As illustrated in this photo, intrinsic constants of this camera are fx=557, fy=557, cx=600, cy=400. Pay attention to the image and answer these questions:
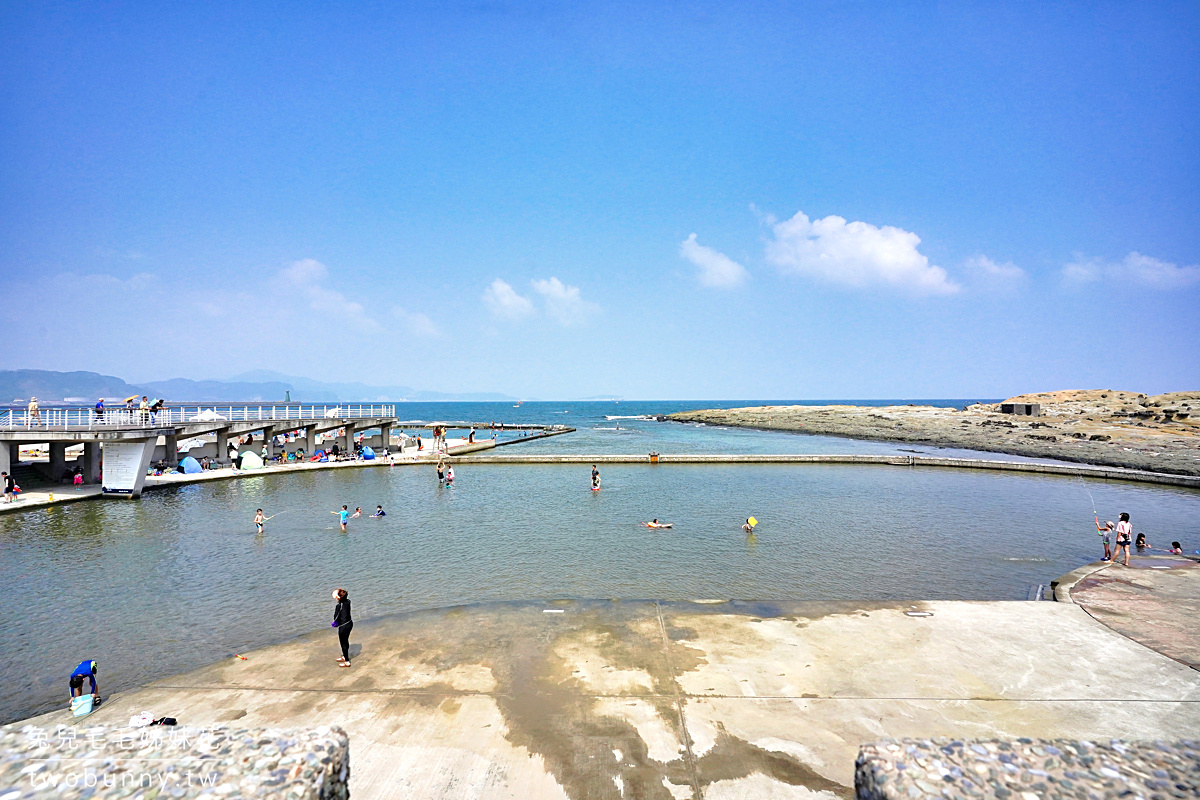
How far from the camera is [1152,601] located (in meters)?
13.8

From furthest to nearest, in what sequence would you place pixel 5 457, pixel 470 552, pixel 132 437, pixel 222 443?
pixel 222 443, pixel 132 437, pixel 5 457, pixel 470 552

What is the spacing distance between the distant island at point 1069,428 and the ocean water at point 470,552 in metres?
16.9

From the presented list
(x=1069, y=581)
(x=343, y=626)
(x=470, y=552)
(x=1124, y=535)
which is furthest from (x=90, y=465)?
(x=1124, y=535)

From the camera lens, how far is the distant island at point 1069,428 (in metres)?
47.3

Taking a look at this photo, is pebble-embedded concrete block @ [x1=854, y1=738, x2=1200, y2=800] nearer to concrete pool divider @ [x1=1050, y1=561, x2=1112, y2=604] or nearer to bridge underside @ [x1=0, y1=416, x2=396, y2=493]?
concrete pool divider @ [x1=1050, y1=561, x2=1112, y2=604]

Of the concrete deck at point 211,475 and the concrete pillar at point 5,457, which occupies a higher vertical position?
the concrete pillar at point 5,457

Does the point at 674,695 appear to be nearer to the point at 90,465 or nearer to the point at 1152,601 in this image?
the point at 1152,601

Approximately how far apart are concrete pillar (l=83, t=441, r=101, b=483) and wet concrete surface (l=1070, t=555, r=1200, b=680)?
4488cm

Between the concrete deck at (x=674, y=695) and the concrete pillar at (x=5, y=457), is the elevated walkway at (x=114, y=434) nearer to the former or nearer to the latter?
the concrete pillar at (x=5, y=457)

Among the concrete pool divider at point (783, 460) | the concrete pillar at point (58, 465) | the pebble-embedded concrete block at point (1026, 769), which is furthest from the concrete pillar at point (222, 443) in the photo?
the pebble-embedded concrete block at point (1026, 769)

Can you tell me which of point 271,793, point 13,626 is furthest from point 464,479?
point 271,793

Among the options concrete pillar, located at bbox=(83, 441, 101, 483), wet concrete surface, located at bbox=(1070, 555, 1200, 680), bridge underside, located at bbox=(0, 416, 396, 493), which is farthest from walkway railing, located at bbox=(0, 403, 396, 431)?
wet concrete surface, located at bbox=(1070, 555, 1200, 680)

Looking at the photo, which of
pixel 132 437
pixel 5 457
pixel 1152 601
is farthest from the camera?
pixel 132 437

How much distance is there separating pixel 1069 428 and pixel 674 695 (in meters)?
76.2
